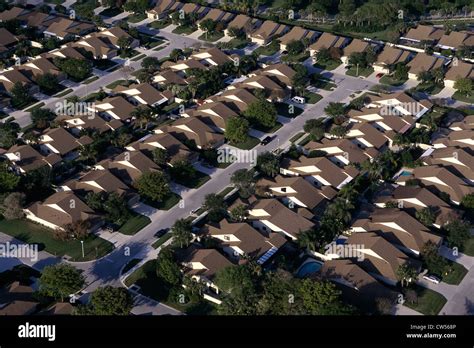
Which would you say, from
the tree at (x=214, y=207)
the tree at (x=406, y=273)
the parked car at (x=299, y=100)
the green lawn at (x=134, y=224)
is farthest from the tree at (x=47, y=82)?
the tree at (x=406, y=273)

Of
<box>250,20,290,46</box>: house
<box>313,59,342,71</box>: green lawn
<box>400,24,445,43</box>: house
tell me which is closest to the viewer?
<box>313,59,342,71</box>: green lawn

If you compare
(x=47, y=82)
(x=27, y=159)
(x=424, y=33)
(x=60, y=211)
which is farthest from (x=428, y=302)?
(x=424, y=33)

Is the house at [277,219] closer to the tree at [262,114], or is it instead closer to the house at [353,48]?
the tree at [262,114]

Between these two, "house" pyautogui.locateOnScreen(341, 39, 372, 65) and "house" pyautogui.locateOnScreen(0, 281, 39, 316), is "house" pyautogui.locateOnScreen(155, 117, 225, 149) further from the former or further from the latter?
"house" pyautogui.locateOnScreen(341, 39, 372, 65)

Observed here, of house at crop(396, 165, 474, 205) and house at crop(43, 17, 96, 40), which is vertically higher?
house at crop(396, 165, 474, 205)

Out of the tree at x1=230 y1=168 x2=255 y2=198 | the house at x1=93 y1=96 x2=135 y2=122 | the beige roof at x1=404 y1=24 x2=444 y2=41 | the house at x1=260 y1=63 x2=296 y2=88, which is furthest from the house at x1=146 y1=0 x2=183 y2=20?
the tree at x1=230 y1=168 x2=255 y2=198

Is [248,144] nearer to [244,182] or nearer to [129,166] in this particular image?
[244,182]

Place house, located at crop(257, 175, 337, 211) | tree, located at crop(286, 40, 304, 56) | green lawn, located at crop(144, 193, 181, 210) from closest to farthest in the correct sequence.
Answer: house, located at crop(257, 175, 337, 211)
green lawn, located at crop(144, 193, 181, 210)
tree, located at crop(286, 40, 304, 56)

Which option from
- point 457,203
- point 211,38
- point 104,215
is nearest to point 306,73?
point 211,38
